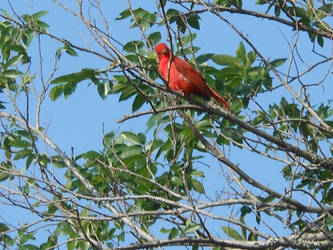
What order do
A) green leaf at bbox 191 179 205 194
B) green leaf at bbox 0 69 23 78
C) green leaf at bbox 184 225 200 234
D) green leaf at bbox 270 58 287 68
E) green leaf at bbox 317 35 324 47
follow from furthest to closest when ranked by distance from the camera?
1. green leaf at bbox 0 69 23 78
2. green leaf at bbox 317 35 324 47
3. green leaf at bbox 191 179 205 194
4. green leaf at bbox 270 58 287 68
5. green leaf at bbox 184 225 200 234

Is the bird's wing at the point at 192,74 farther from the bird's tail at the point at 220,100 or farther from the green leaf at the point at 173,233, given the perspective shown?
the green leaf at the point at 173,233

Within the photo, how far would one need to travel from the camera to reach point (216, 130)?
18.0ft

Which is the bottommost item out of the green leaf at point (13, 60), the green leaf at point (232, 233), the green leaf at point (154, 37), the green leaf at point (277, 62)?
the green leaf at point (232, 233)

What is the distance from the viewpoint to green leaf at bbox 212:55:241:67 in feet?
18.5

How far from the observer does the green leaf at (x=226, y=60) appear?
5.63 meters

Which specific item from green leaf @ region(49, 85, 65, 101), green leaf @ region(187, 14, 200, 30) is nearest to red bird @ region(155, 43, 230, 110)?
green leaf @ region(187, 14, 200, 30)

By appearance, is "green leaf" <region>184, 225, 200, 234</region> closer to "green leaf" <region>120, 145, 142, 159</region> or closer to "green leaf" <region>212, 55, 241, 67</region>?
"green leaf" <region>120, 145, 142, 159</region>

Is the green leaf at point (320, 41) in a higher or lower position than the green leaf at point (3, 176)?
higher

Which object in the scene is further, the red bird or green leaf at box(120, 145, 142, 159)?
the red bird

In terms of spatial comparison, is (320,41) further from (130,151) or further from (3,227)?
(3,227)

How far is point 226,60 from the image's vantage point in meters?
5.69

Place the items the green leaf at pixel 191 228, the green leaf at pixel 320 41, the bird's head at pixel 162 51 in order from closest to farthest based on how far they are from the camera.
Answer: the green leaf at pixel 191 228 < the green leaf at pixel 320 41 < the bird's head at pixel 162 51

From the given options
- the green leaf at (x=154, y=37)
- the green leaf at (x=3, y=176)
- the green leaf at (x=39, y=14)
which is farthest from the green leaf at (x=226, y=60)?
the green leaf at (x=3, y=176)

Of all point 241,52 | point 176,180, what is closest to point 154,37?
point 241,52
